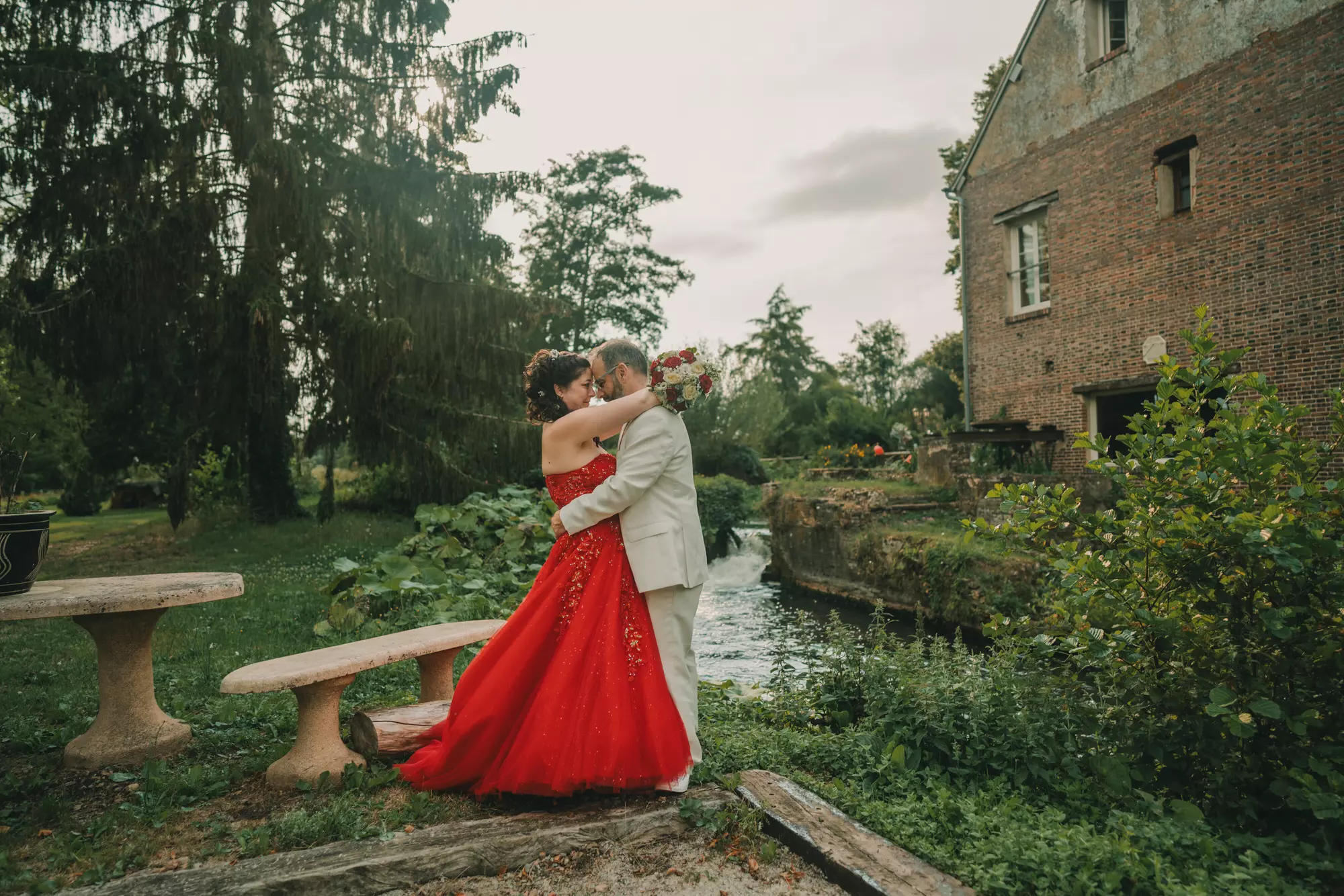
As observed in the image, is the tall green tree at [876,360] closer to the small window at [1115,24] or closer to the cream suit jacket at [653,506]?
the small window at [1115,24]

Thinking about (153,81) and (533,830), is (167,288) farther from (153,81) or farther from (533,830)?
(533,830)

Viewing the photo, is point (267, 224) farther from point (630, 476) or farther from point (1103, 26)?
point (1103, 26)

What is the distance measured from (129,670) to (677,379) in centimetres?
332

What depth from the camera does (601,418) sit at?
374 centimetres

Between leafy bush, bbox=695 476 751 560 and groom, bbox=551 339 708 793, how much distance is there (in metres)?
16.6

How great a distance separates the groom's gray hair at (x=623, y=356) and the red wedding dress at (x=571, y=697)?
47 centimetres

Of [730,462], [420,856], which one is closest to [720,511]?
[730,462]

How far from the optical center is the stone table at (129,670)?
3.90 meters

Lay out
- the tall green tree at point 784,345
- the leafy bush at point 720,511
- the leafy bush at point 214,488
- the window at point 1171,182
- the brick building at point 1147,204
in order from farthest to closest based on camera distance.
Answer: the tall green tree at point 784,345
the leafy bush at point 720,511
the leafy bush at point 214,488
the window at point 1171,182
the brick building at point 1147,204

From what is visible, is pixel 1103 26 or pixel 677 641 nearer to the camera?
pixel 677 641

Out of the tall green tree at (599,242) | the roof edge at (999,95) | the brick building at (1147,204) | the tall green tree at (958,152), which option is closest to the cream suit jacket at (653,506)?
the brick building at (1147,204)

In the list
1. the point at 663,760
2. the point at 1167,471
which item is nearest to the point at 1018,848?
the point at 663,760

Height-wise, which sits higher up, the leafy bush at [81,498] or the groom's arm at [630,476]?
the groom's arm at [630,476]

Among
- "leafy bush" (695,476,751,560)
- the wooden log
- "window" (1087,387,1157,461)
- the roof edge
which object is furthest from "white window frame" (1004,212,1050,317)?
the wooden log
